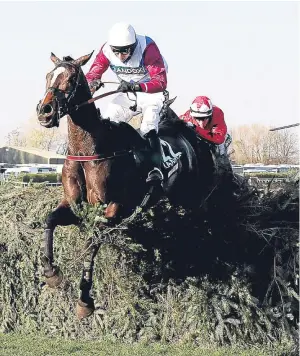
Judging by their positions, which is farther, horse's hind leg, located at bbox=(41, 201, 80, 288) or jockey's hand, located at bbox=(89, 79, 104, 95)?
jockey's hand, located at bbox=(89, 79, 104, 95)

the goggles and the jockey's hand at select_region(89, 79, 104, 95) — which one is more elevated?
the goggles

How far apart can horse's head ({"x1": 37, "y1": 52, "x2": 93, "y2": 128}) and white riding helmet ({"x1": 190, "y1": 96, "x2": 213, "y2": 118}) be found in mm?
2163

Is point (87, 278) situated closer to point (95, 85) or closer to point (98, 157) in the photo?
point (98, 157)

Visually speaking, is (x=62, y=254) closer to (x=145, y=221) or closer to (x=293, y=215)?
(x=145, y=221)

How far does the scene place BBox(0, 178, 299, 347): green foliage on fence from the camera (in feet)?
33.8

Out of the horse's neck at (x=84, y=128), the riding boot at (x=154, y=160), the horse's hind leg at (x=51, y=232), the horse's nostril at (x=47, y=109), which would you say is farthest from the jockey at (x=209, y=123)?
A: the horse's nostril at (x=47, y=109)

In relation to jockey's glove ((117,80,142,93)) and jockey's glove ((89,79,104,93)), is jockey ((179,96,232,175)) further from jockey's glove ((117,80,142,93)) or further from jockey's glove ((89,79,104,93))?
jockey's glove ((117,80,142,93))

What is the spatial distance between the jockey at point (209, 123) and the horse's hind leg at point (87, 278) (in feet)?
7.63

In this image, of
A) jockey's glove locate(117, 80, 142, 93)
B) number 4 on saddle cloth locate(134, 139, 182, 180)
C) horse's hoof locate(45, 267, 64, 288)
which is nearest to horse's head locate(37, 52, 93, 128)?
jockey's glove locate(117, 80, 142, 93)

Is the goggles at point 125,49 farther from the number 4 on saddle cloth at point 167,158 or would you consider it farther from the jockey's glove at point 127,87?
the number 4 on saddle cloth at point 167,158

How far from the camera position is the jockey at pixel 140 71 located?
8875 mm

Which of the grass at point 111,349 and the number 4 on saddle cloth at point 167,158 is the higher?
the number 4 on saddle cloth at point 167,158

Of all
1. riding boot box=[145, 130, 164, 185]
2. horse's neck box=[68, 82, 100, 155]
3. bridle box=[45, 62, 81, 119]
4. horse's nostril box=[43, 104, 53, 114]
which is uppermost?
bridle box=[45, 62, 81, 119]

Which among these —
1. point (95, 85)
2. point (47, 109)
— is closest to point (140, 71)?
point (95, 85)
